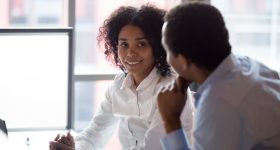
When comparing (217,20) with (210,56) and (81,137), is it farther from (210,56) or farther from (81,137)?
(81,137)

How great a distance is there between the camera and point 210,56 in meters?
1.30

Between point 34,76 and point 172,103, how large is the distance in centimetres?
112

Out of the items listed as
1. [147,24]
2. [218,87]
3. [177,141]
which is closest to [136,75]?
[147,24]

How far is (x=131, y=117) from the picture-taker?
200 centimetres

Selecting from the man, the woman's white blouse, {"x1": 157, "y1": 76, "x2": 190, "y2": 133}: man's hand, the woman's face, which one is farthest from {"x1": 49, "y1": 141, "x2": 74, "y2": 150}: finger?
the man

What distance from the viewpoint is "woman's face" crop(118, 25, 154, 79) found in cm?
197

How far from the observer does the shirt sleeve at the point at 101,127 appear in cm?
211

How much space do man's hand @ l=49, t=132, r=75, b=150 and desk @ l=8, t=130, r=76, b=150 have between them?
0.19 m

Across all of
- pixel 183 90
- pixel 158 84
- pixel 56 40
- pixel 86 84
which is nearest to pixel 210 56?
pixel 183 90

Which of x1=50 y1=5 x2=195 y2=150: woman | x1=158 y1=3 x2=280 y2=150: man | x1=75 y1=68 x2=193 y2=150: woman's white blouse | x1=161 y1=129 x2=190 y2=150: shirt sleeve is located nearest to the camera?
x1=158 y1=3 x2=280 y2=150: man

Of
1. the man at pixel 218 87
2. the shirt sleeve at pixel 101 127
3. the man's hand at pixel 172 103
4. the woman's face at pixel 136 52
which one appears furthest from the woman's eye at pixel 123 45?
the man at pixel 218 87

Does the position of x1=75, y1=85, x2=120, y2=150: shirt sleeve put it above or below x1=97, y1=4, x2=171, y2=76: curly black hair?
below

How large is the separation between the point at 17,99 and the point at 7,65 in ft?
0.55

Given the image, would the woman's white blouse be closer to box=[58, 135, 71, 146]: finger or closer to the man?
box=[58, 135, 71, 146]: finger
